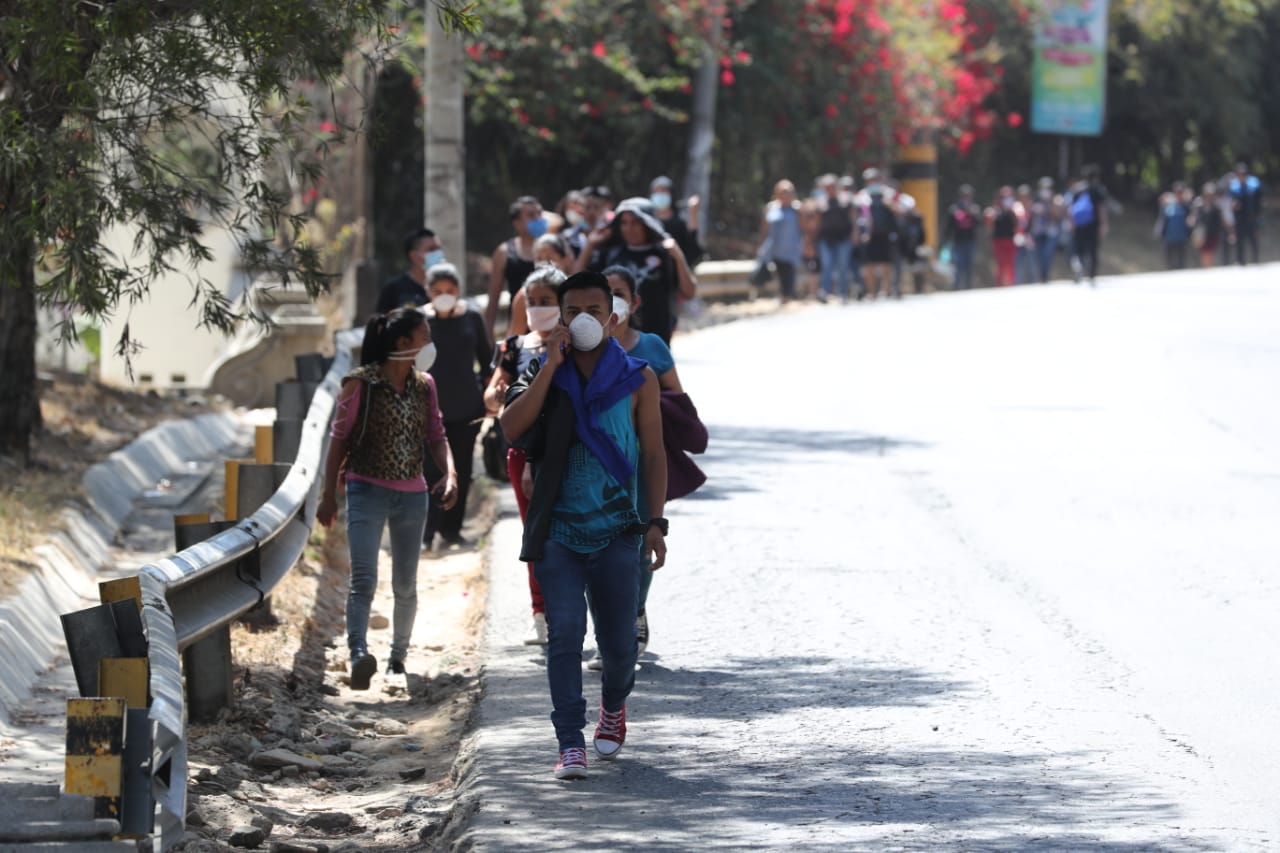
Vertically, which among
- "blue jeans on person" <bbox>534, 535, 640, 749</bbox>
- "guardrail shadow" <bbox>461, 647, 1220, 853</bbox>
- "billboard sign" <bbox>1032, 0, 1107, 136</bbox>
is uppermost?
"billboard sign" <bbox>1032, 0, 1107, 136</bbox>

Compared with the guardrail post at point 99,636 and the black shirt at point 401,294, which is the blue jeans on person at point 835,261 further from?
the guardrail post at point 99,636

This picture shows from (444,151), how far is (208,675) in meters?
9.91

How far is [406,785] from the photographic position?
24.7 ft

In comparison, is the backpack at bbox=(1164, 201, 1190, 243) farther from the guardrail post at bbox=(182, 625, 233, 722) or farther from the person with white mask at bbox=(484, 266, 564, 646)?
the guardrail post at bbox=(182, 625, 233, 722)

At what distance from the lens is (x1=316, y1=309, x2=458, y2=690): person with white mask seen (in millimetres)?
8867

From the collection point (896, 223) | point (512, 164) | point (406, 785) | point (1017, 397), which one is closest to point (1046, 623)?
point (406, 785)

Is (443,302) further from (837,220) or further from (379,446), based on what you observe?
(837,220)

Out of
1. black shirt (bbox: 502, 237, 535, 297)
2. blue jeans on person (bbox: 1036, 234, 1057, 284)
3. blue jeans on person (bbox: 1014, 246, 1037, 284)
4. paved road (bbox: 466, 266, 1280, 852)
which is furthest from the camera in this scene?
blue jeans on person (bbox: 1014, 246, 1037, 284)

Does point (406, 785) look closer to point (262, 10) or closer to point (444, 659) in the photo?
point (444, 659)

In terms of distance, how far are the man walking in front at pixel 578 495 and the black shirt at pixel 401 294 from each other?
17.1 feet

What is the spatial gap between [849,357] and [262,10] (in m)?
14.4

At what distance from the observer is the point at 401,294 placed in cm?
1222

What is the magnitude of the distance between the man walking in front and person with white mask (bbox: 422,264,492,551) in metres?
4.29

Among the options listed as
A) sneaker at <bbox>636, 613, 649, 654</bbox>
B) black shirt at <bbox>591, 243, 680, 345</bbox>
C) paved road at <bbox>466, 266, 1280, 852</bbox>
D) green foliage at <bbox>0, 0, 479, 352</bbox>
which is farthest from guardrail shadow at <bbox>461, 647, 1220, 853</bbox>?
black shirt at <bbox>591, 243, 680, 345</bbox>
